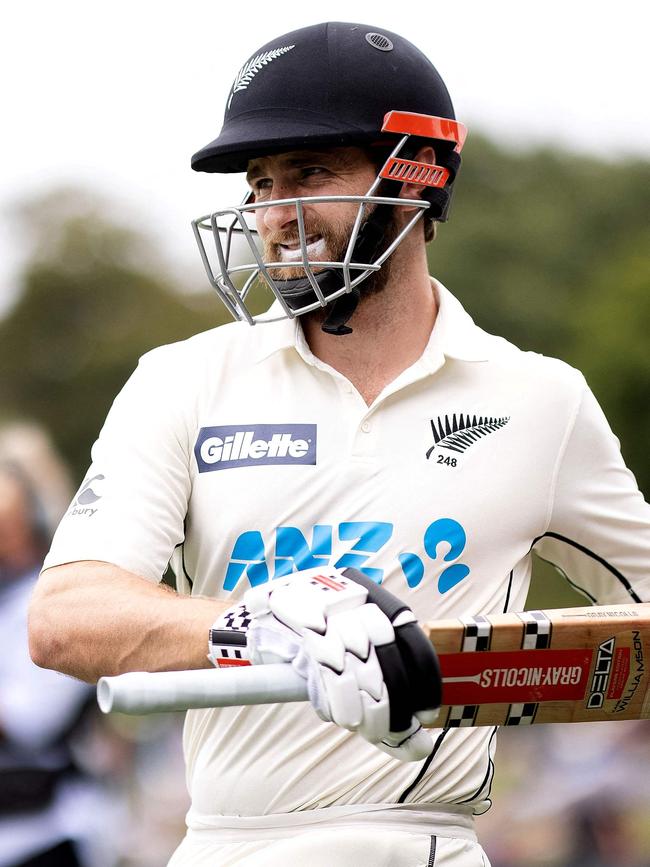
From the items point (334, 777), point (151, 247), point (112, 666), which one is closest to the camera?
point (112, 666)

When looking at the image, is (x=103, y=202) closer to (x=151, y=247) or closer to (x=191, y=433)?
(x=151, y=247)

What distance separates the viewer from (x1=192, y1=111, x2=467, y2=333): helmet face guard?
2.73 m

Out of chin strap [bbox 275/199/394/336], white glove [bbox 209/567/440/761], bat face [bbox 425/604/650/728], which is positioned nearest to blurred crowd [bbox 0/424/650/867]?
chin strap [bbox 275/199/394/336]

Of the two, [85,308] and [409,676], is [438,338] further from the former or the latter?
[85,308]

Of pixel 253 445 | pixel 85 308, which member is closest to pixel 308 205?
pixel 253 445

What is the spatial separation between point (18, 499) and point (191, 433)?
7.51 feet

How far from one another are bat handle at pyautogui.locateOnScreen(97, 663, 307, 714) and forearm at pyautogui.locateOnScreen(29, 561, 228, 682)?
33 cm

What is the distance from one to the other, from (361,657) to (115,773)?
3.25m

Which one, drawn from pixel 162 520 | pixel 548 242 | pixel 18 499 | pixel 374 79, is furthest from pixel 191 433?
pixel 548 242

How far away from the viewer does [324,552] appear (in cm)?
265

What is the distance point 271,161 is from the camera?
2.84 m

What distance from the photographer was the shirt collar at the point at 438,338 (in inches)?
112

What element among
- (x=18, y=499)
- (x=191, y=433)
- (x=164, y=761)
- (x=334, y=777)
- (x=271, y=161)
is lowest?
(x=164, y=761)

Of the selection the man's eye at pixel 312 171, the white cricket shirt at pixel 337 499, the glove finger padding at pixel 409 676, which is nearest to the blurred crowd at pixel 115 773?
the white cricket shirt at pixel 337 499
